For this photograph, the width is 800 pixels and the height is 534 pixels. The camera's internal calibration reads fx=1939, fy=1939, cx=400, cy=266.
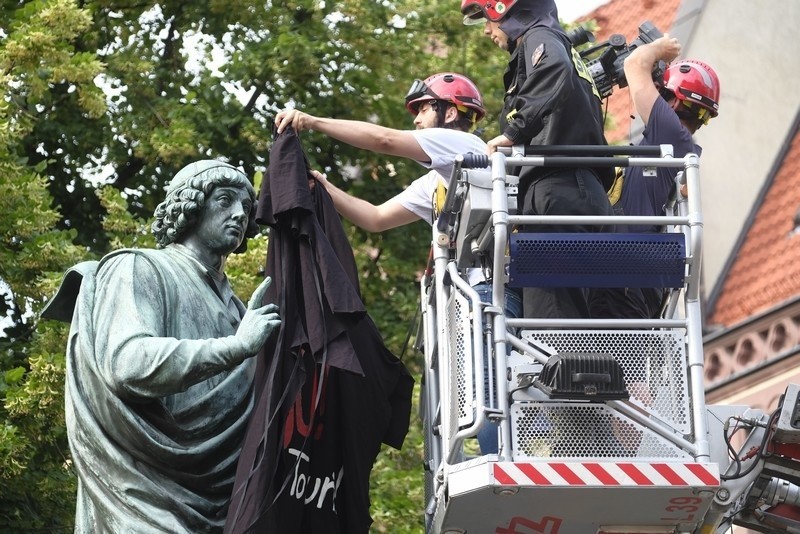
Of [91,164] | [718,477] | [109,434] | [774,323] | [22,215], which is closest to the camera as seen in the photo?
[109,434]

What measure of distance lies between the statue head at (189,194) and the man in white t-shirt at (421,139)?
2.11 feet

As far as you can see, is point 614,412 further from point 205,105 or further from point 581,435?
point 205,105

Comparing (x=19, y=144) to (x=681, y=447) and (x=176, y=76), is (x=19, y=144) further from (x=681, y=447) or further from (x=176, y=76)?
(x=681, y=447)

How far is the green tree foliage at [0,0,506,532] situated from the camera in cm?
1306

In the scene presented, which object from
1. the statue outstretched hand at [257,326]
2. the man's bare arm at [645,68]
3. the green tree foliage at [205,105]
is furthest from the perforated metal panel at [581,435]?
the green tree foliage at [205,105]

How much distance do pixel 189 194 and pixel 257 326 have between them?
0.70 m

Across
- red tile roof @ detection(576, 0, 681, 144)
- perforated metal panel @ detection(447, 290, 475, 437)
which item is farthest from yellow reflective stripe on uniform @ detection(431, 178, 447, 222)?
red tile roof @ detection(576, 0, 681, 144)

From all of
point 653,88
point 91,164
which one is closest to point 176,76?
point 91,164

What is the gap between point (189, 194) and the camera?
280 inches

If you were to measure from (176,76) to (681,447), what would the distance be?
32.4 ft

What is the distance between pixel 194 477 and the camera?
6.73 metres

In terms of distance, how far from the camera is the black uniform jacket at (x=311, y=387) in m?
6.86

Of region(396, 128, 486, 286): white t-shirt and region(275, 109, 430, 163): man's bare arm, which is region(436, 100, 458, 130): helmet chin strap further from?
region(275, 109, 430, 163): man's bare arm

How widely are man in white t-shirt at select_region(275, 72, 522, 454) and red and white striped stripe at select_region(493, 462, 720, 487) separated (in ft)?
3.26
